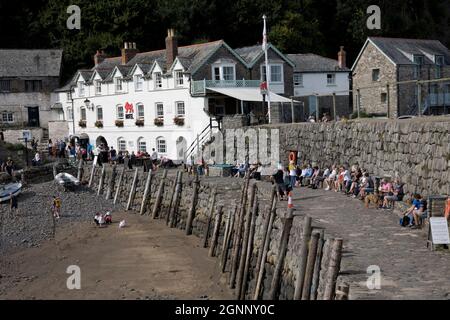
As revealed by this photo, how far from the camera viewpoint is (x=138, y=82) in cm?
4306

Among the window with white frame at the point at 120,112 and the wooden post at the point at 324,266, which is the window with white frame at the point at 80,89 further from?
the wooden post at the point at 324,266

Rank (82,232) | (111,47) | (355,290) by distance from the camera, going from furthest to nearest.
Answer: (111,47)
(82,232)
(355,290)

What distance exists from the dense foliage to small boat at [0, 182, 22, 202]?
2720cm

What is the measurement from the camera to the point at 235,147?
31844 millimetres

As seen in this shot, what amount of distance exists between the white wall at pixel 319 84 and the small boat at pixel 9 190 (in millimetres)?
21337

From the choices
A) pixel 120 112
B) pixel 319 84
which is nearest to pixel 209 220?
pixel 120 112

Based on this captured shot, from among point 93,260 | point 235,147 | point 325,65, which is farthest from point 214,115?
point 93,260

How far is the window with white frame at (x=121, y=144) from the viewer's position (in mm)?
44850

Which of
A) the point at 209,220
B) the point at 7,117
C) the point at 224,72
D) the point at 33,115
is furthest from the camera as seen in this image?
the point at 33,115

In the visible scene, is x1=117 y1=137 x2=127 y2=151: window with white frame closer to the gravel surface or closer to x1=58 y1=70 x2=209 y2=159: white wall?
x1=58 y1=70 x2=209 y2=159: white wall

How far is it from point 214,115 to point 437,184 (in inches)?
894

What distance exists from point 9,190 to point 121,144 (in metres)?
13.9

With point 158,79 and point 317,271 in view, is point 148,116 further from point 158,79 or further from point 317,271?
point 317,271

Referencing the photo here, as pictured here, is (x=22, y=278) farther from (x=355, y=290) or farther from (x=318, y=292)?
(x=355, y=290)
